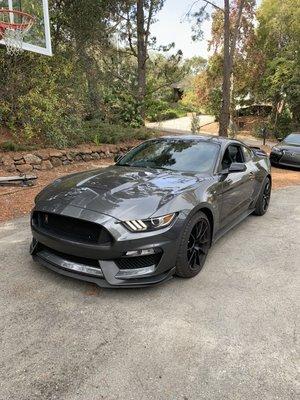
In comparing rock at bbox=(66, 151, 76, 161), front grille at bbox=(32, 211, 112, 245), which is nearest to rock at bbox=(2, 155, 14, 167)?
rock at bbox=(66, 151, 76, 161)

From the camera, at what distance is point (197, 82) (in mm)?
25969

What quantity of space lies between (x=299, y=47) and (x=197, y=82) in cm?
707

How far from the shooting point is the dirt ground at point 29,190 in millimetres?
5811

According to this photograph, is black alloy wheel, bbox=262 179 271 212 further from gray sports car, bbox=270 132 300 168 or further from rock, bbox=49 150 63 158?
gray sports car, bbox=270 132 300 168

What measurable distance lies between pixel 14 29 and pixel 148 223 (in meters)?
6.72

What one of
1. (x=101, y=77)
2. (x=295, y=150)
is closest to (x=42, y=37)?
(x=101, y=77)

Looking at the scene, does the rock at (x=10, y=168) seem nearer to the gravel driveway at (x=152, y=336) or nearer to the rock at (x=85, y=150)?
the rock at (x=85, y=150)

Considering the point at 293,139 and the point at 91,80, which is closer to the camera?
the point at 91,80

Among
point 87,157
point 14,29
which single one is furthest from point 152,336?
point 87,157

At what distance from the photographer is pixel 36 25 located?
911cm

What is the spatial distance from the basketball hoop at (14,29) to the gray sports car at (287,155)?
8.33 m

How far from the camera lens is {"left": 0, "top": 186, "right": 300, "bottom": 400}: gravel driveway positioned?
2240 mm

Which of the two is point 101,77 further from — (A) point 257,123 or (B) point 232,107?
(A) point 257,123

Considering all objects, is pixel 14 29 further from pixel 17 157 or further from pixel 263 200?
pixel 263 200
